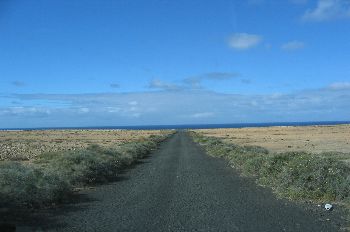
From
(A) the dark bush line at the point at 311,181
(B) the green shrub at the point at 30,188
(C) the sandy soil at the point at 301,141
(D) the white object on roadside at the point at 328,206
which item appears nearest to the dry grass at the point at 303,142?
(C) the sandy soil at the point at 301,141

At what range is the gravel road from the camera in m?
11.1

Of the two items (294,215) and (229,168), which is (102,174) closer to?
(229,168)

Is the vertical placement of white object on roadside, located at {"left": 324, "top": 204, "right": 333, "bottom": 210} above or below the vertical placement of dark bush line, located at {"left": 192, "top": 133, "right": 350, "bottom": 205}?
below

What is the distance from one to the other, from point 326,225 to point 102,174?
43.7 ft

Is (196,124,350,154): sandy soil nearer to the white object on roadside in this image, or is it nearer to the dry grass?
the dry grass

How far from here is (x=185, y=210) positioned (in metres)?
13.4

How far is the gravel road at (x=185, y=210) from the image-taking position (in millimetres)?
11117

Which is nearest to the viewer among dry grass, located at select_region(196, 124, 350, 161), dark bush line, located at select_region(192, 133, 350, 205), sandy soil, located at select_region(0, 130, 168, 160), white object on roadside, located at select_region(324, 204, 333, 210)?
white object on roadside, located at select_region(324, 204, 333, 210)

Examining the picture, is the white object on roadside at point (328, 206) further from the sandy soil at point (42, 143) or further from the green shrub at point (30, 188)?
the sandy soil at point (42, 143)

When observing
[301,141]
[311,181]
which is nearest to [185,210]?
[311,181]

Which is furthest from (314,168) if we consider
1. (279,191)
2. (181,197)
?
(181,197)

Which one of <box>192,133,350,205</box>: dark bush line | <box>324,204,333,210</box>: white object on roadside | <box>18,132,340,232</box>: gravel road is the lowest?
<box>18,132,340,232</box>: gravel road

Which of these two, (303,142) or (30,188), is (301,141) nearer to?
(303,142)

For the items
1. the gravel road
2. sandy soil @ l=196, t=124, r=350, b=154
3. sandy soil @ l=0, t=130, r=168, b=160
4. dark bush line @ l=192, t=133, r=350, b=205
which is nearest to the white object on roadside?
the gravel road
